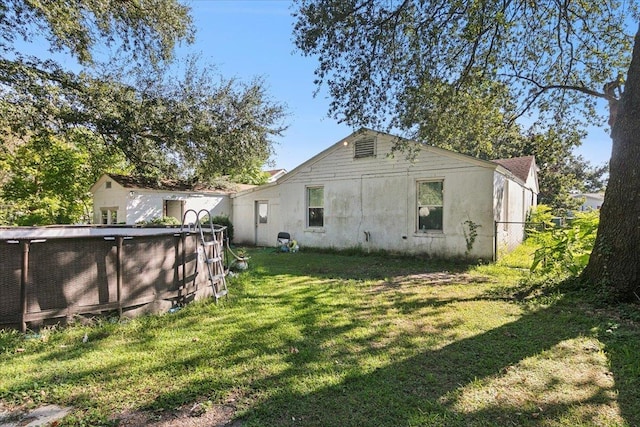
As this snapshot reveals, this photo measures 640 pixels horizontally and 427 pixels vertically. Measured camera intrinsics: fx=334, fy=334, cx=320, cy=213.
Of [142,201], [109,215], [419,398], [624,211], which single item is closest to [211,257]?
[419,398]

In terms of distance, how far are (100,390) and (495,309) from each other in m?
5.20

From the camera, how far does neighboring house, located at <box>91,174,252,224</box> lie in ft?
50.0

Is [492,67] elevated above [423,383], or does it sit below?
above

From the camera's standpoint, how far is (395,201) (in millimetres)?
11016

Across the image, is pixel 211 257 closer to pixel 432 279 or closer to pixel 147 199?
pixel 432 279

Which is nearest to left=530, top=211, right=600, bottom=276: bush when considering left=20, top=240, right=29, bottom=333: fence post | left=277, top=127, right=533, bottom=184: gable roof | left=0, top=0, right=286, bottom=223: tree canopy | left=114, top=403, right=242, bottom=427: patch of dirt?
left=277, top=127, right=533, bottom=184: gable roof

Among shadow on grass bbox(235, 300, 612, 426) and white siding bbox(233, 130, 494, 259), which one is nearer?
shadow on grass bbox(235, 300, 612, 426)

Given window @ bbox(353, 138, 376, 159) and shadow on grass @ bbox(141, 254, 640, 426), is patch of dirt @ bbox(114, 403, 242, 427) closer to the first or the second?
shadow on grass @ bbox(141, 254, 640, 426)

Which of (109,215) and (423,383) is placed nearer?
(423,383)

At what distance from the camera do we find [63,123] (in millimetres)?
8766

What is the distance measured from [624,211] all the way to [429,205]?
215 inches

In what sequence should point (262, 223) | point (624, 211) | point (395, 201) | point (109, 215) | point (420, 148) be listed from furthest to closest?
point (109, 215), point (262, 223), point (395, 201), point (420, 148), point (624, 211)

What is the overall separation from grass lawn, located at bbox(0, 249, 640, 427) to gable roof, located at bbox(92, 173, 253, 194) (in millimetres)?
11955

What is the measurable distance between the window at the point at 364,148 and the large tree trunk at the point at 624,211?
677 cm
